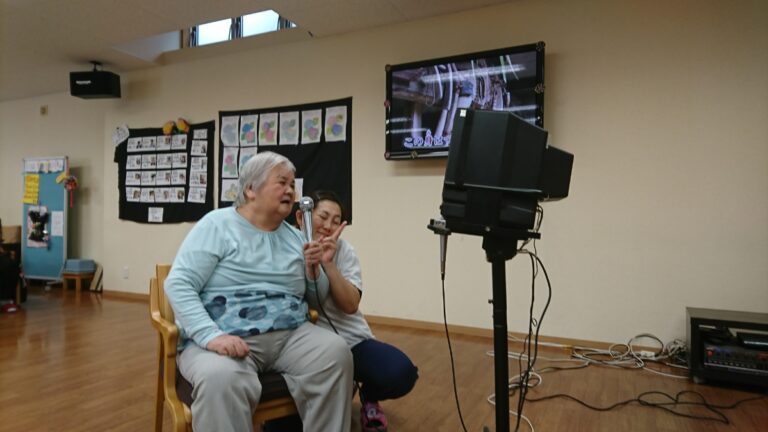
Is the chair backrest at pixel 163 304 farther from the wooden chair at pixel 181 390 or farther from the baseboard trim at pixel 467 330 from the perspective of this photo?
the baseboard trim at pixel 467 330

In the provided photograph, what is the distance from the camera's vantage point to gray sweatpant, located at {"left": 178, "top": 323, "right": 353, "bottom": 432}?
4.17 feet

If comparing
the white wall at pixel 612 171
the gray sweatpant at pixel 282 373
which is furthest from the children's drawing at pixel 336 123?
the gray sweatpant at pixel 282 373

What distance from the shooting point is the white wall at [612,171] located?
281 cm

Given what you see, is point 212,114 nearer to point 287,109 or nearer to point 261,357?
point 287,109

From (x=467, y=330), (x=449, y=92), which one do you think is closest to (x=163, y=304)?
(x=467, y=330)

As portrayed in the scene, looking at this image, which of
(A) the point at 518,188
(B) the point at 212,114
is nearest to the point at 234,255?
(A) the point at 518,188

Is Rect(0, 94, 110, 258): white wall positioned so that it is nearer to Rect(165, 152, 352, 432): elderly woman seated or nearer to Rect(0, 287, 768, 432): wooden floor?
Rect(0, 287, 768, 432): wooden floor

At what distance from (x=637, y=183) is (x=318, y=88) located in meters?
2.65

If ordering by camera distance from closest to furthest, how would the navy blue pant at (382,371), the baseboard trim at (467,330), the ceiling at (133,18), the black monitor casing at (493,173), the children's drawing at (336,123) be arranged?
the black monitor casing at (493,173)
the navy blue pant at (382,371)
the baseboard trim at (467,330)
the ceiling at (133,18)
the children's drawing at (336,123)

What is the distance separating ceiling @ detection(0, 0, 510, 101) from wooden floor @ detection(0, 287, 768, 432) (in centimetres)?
247

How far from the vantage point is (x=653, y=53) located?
3000 millimetres

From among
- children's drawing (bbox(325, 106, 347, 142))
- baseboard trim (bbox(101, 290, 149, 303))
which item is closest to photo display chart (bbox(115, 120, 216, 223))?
baseboard trim (bbox(101, 290, 149, 303))

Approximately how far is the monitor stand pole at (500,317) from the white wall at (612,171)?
7.19ft

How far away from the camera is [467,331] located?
11.5 ft
